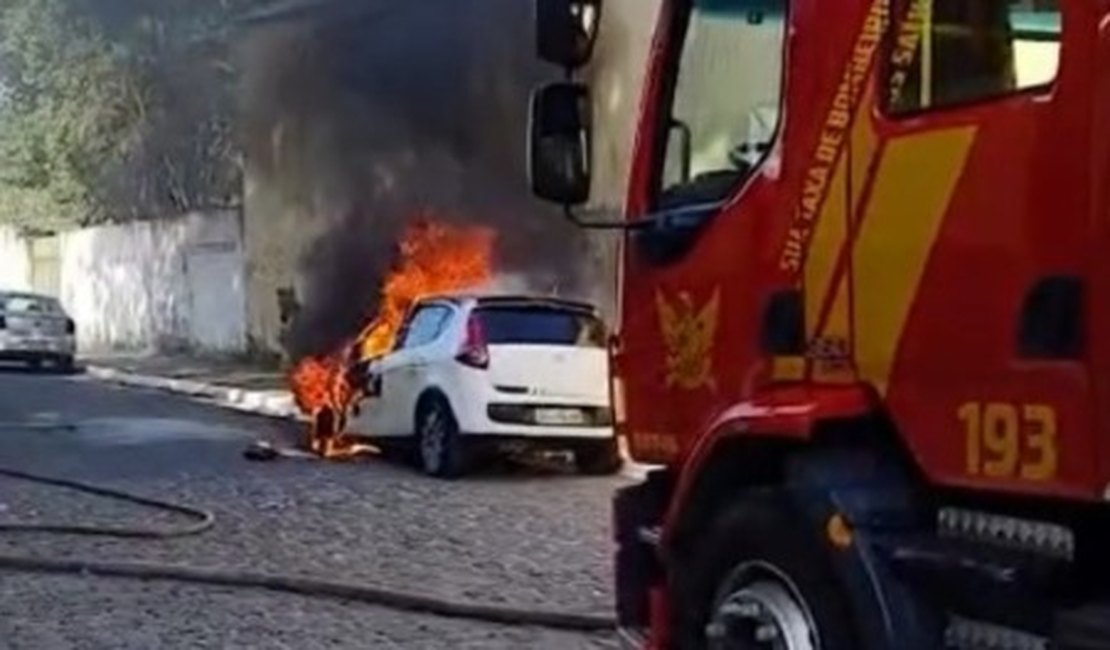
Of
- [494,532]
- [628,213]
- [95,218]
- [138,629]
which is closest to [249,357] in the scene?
[95,218]

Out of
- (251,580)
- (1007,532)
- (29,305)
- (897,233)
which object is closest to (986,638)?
(1007,532)

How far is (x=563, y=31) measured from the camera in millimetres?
5840

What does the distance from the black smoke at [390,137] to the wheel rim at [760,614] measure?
1563 centimetres

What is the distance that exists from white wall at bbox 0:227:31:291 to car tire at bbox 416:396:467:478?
2800 centimetres

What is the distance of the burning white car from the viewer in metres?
14.6

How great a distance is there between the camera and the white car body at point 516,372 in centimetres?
1462

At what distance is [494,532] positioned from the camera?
1136cm

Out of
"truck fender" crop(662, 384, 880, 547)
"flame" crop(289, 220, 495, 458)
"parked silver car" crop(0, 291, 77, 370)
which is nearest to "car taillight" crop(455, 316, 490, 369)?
"flame" crop(289, 220, 495, 458)

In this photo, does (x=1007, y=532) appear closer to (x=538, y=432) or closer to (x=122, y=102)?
(x=538, y=432)

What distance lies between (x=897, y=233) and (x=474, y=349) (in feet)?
33.7

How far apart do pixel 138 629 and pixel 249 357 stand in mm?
22411

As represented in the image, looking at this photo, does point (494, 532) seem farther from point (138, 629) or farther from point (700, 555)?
point (700, 555)

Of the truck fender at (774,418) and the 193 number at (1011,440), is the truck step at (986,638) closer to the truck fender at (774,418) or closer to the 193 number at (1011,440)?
the 193 number at (1011,440)

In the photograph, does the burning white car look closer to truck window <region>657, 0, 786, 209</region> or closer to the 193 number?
truck window <region>657, 0, 786, 209</region>
